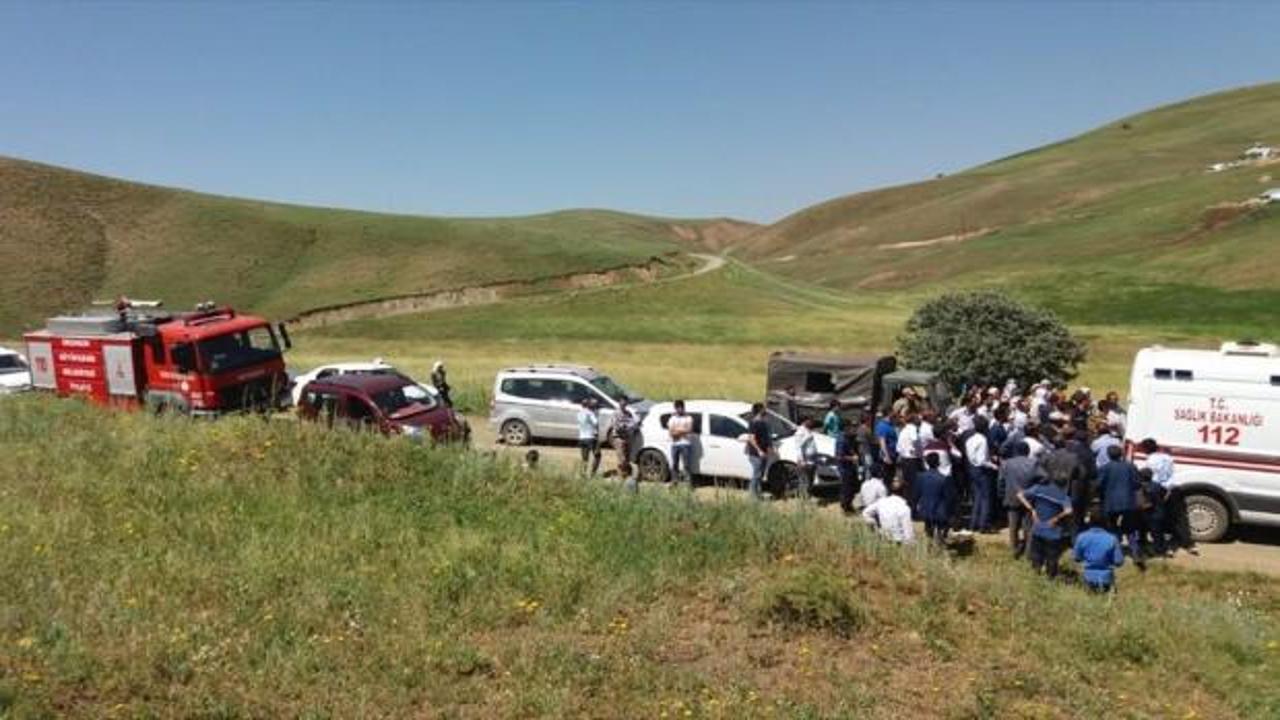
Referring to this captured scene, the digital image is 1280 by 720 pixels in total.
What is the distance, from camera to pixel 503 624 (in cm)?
852

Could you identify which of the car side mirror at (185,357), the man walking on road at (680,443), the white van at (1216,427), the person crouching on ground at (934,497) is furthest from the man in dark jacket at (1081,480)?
the car side mirror at (185,357)

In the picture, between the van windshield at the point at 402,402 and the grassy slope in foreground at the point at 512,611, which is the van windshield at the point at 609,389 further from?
the grassy slope in foreground at the point at 512,611

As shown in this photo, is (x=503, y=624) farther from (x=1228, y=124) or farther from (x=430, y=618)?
(x=1228, y=124)

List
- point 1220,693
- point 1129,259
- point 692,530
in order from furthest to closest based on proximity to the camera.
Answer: point 1129,259 < point 692,530 < point 1220,693

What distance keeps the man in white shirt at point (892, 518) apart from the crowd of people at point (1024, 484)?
0.5 inches

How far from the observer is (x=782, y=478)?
1756cm

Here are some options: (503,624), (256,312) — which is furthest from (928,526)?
(256,312)

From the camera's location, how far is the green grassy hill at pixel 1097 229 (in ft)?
224

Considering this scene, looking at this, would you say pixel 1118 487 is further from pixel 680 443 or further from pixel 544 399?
pixel 544 399

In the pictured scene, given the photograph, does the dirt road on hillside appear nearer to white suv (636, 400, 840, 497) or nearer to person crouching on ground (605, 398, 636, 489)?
white suv (636, 400, 840, 497)

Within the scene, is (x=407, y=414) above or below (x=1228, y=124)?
below

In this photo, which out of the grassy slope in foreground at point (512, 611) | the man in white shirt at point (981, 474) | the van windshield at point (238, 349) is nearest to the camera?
the grassy slope in foreground at point (512, 611)

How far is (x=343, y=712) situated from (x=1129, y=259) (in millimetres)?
86323

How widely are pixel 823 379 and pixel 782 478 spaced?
16.3 feet
